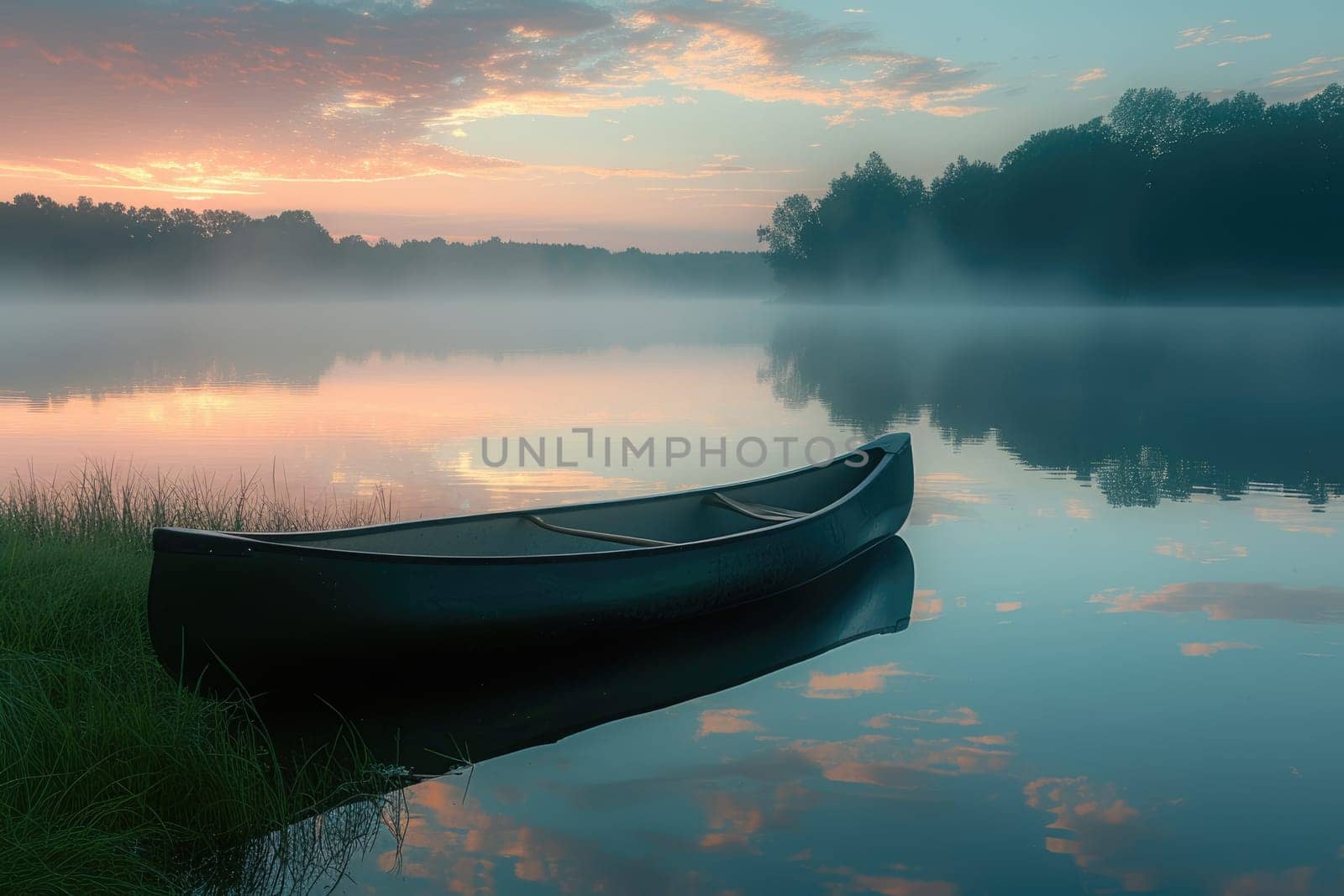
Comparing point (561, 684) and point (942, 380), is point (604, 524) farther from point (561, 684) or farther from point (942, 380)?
point (942, 380)

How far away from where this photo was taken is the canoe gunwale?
5520 millimetres

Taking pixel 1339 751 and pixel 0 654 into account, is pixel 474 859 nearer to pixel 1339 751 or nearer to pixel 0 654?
pixel 0 654

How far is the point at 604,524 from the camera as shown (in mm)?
9555

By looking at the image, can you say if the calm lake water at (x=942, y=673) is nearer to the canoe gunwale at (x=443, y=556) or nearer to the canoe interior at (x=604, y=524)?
the canoe gunwale at (x=443, y=556)

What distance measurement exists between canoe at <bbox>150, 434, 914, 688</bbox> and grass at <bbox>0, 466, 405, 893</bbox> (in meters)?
0.43

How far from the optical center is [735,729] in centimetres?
639

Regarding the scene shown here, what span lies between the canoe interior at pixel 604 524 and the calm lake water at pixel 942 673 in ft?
3.88

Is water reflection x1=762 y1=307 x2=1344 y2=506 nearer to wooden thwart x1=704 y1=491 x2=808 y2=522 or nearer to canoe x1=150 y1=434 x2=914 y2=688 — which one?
wooden thwart x1=704 y1=491 x2=808 y2=522

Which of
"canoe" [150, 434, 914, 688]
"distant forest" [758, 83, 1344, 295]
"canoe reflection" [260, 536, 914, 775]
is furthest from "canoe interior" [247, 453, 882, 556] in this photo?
"distant forest" [758, 83, 1344, 295]

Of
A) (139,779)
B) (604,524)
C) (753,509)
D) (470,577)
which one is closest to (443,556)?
(470,577)

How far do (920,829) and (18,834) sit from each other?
387 centimetres

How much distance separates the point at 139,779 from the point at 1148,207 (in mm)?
83685

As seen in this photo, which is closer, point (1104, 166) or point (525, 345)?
point (525, 345)

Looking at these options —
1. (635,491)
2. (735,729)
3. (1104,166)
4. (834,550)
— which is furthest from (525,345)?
(1104,166)
